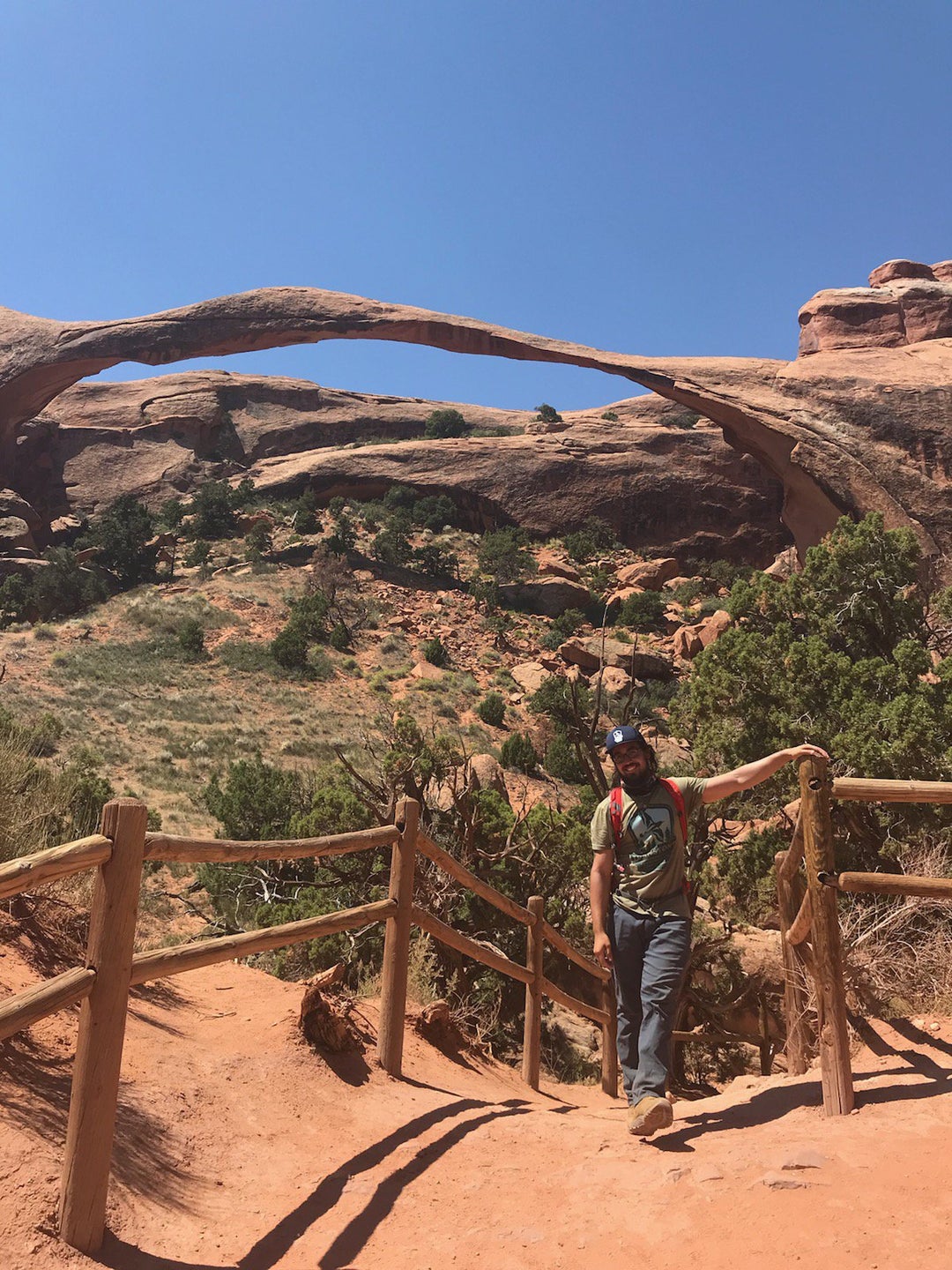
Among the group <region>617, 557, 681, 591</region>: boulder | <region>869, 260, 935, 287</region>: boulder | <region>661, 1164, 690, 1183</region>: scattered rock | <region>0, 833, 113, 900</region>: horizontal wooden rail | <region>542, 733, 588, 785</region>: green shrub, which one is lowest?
<region>542, 733, 588, 785</region>: green shrub

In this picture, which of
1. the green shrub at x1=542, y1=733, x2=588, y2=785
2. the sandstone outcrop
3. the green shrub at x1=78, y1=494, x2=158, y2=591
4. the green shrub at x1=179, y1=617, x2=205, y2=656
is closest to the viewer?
the green shrub at x1=542, y1=733, x2=588, y2=785

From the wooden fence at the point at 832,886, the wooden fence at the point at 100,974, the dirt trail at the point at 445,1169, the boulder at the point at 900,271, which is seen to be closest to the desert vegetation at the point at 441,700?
the wooden fence at the point at 832,886

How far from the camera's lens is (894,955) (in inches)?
171

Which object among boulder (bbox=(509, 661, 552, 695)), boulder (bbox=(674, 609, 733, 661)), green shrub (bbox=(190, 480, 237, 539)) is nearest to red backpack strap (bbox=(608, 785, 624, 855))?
boulder (bbox=(674, 609, 733, 661))

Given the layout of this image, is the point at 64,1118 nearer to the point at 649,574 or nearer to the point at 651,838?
the point at 651,838

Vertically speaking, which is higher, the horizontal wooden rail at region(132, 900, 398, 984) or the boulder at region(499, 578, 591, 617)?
the boulder at region(499, 578, 591, 617)

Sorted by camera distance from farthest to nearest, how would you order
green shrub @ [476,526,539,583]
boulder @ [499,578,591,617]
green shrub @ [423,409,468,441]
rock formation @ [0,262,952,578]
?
green shrub @ [423,409,468,441]
green shrub @ [476,526,539,583]
boulder @ [499,578,591,617]
rock formation @ [0,262,952,578]

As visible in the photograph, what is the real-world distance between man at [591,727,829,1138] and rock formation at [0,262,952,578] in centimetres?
1978

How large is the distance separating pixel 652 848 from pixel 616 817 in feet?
0.61

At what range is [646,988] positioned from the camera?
3535 mm

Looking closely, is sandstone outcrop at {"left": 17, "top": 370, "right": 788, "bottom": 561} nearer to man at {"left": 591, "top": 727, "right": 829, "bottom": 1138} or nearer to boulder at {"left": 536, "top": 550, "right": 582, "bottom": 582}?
boulder at {"left": 536, "top": 550, "right": 582, "bottom": 582}

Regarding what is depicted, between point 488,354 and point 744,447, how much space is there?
964cm

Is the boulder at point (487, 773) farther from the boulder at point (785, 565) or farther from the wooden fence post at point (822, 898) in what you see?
the boulder at point (785, 565)

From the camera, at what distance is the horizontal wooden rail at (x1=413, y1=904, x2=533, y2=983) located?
14.9 ft
